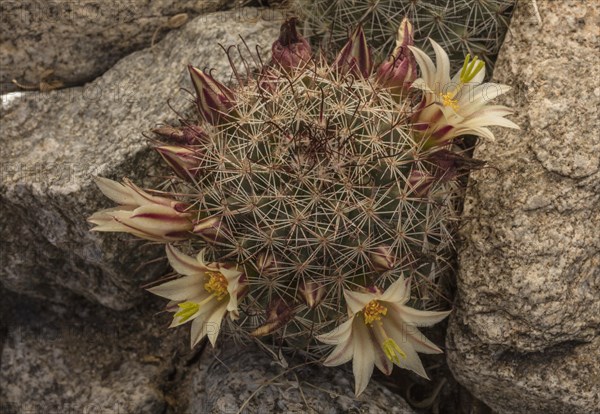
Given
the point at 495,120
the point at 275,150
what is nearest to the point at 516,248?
the point at 495,120

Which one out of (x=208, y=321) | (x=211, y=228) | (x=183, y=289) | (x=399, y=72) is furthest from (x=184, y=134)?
(x=399, y=72)

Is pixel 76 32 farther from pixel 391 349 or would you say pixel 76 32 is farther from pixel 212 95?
pixel 391 349

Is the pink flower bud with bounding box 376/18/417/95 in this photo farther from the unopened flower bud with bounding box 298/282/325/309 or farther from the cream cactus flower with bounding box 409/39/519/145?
the unopened flower bud with bounding box 298/282/325/309

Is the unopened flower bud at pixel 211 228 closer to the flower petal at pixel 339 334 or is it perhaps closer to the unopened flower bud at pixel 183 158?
the unopened flower bud at pixel 183 158

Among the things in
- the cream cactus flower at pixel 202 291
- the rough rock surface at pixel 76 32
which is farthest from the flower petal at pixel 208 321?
the rough rock surface at pixel 76 32

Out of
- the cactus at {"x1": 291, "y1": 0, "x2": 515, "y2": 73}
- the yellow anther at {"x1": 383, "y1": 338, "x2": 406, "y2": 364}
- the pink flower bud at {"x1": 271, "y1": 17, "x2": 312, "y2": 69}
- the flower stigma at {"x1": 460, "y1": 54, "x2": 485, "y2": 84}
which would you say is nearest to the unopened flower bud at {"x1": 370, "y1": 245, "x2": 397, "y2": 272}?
the yellow anther at {"x1": 383, "y1": 338, "x2": 406, "y2": 364}

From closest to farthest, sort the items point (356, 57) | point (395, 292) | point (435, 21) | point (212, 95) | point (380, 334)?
point (395, 292), point (380, 334), point (212, 95), point (356, 57), point (435, 21)
